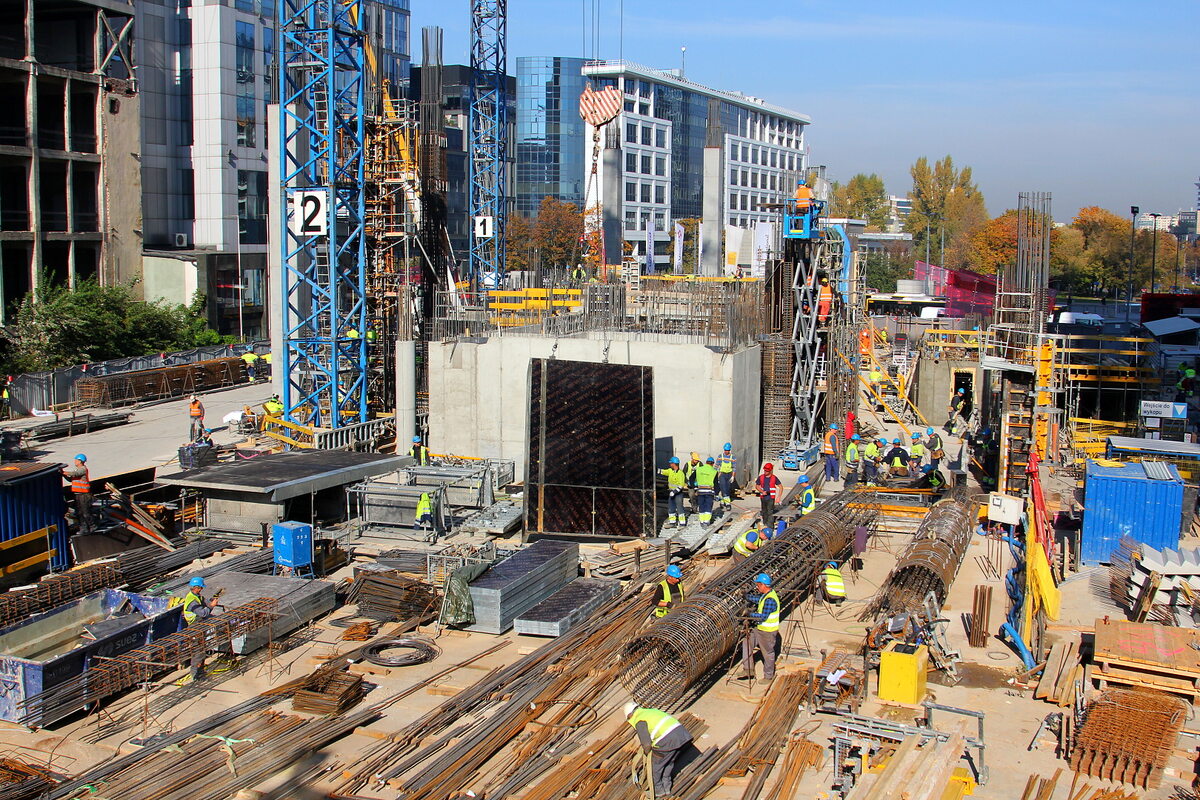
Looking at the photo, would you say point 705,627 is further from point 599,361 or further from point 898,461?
point 898,461

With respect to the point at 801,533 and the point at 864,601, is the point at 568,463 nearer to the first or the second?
the point at 801,533

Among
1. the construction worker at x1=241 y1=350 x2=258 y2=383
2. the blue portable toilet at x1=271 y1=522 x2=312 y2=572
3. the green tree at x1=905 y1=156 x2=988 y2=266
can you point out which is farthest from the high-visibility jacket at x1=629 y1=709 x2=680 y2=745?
the green tree at x1=905 y1=156 x2=988 y2=266

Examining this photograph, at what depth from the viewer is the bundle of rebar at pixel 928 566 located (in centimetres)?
1462

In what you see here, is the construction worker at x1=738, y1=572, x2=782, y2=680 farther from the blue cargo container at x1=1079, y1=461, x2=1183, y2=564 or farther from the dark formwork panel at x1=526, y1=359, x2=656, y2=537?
the blue cargo container at x1=1079, y1=461, x2=1183, y2=564

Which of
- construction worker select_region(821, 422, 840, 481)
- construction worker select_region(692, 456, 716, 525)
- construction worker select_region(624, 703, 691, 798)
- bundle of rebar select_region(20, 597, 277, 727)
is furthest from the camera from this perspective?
construction worker select_region(821, 422, 840, 481)

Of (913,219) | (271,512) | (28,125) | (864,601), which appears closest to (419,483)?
(271,512)

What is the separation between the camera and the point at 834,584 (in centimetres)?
1544

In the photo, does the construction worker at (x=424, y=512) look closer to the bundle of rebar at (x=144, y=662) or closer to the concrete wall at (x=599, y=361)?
the concrete wall at (x=599, y=361)

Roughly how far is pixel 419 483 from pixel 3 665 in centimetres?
873

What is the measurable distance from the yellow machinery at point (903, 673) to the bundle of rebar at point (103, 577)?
10.8 m

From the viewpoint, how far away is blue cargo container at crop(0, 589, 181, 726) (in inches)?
469

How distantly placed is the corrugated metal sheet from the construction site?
57 mm

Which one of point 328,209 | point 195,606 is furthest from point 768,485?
point 328,209

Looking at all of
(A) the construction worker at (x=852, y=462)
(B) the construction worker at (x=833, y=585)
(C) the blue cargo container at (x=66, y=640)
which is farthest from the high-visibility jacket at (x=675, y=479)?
(C) the blue cargo container at (x=66, y=640)
